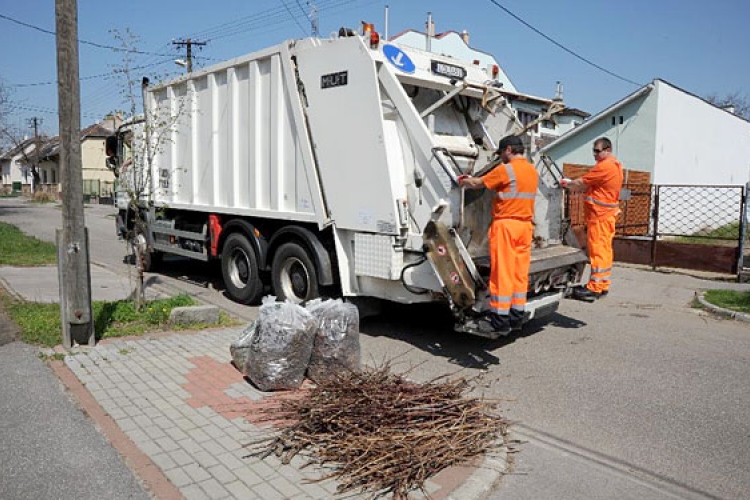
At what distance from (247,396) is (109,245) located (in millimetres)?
12794

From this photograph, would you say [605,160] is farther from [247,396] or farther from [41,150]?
[41,150]

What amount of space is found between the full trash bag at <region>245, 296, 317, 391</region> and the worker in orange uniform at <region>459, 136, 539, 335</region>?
1601 mm

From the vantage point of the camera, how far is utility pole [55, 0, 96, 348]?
5312 mm

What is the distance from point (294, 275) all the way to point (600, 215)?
11.5 ft

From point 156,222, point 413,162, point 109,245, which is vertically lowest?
point 109,245

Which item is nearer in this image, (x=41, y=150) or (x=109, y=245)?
(x=109, y=245)

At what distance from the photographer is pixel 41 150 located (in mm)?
62250

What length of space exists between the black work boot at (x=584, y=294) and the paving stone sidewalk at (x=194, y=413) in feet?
11.8

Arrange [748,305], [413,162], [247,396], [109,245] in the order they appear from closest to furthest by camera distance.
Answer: [247,396] → [413,162] → [748,305] → [109,245]

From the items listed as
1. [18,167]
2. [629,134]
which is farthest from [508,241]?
[18,167]

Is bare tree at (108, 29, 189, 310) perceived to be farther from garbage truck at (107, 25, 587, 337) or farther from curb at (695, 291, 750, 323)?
curb at (695, 291, 750, 323)

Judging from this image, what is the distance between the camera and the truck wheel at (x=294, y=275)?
684 cm

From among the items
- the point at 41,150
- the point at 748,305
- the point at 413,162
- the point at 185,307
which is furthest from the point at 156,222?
the point at 41,150

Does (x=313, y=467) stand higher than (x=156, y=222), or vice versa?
(x=156, y=222)
